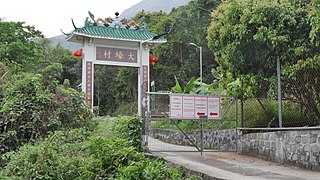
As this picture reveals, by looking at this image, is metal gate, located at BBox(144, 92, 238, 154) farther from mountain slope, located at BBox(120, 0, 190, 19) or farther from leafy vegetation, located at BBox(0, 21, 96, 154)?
mountain slope, located at BBox(120, 0, 190, 19)

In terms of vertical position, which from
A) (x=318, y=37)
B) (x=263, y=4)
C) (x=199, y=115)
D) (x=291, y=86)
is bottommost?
(x=199, y=115)

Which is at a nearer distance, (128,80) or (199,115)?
(199,115)

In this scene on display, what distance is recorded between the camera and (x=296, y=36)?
869 centimetres

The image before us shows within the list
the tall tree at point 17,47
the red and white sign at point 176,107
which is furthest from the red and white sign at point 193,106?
the tall tree at point 17,47

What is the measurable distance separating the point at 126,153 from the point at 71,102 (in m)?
3.80

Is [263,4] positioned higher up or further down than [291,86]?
higher up

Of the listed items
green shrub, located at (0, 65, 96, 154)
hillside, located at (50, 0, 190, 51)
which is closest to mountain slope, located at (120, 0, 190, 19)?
hillside, located at (50, 0, 190, 51)

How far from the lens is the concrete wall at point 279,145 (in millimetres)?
7594

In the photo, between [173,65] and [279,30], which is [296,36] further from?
[173,65]

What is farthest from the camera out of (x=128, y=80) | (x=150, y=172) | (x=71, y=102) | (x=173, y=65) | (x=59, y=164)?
(x=128, y=80)

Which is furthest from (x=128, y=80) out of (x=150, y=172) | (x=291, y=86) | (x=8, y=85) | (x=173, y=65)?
(x=150, y=172)

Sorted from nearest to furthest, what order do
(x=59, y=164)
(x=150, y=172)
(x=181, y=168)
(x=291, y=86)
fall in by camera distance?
(x=150, y=172) → (x=59, y=164) → (x=181, y=168) → (x=291, y=86)

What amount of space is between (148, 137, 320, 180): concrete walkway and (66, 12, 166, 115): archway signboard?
9810mm

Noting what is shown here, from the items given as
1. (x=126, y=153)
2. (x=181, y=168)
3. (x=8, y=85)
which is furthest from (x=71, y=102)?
(x=181, y=168)
